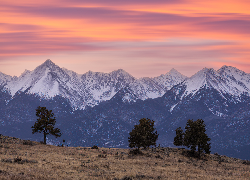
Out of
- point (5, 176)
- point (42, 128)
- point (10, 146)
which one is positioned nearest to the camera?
point (5, 176)

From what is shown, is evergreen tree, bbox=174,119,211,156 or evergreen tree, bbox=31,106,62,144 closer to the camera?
evergreen tree, bbox=174,119,211,156

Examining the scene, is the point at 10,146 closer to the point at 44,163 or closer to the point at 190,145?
the point at 44,163

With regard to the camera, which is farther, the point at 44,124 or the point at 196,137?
the point at 44,124

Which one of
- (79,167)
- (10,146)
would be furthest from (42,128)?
(79,167)

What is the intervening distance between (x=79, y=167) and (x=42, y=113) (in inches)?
1798

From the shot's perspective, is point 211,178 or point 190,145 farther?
point 190,145

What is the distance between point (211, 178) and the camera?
42.3 m

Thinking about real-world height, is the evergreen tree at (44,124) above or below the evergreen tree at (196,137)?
above

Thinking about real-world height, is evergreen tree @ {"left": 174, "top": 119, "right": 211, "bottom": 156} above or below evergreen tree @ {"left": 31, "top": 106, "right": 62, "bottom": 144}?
below

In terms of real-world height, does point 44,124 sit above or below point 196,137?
above

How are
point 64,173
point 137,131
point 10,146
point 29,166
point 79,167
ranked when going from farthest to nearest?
point 137,131 < point 10,146 < point 79,167 < point 29,166 < point 64,173

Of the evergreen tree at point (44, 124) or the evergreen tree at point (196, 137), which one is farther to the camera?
the evergreen tree at point (44, 124)

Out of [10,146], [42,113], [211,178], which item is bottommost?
[211,178]

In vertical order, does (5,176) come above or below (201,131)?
below
